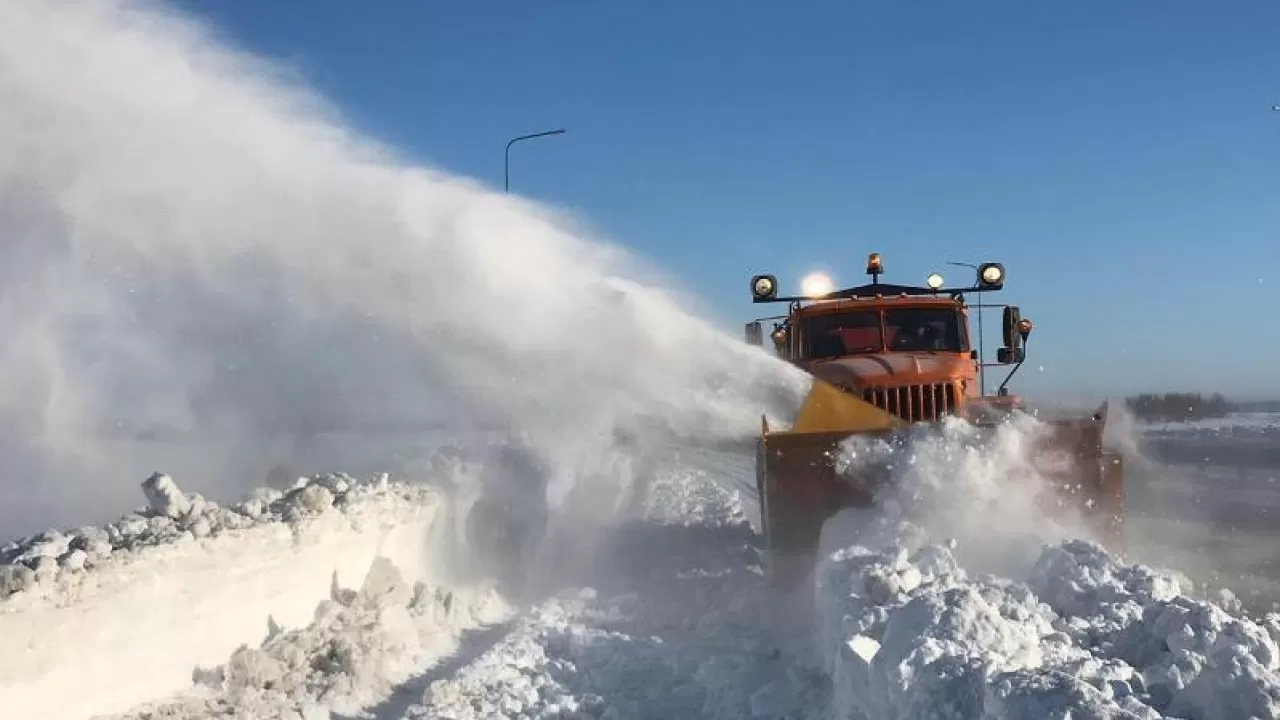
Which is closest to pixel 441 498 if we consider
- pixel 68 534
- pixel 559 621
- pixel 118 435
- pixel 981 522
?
pixel 559 621

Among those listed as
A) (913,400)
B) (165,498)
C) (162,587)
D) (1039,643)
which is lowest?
(1039,643)

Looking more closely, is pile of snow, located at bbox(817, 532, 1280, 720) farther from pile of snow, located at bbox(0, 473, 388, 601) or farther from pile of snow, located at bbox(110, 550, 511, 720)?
pile of snow, located at bbox(0, 473, 388, 601)

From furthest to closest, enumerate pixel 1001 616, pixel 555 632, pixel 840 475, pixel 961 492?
pixel 840 475, pixel 961 492, pixel 555 632, pixel 1001 616

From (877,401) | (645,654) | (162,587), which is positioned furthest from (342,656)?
(877,401)

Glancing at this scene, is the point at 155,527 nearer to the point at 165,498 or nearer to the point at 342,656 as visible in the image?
the point at 165,498

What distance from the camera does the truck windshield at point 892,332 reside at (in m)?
9.77

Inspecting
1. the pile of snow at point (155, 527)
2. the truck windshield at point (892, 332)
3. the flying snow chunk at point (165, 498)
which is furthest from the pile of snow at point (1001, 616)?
the flying snow chunk at point (165, 498)

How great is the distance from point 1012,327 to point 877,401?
7.10ft

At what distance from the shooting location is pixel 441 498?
8930mm

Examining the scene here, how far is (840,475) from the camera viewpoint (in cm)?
764

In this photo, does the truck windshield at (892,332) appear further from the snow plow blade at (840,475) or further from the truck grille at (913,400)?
the snow plow blade at (840,475)

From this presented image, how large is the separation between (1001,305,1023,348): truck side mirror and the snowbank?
20.2 feet

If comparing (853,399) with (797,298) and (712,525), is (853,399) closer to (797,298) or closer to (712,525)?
(797,298)

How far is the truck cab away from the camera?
28.3ft
